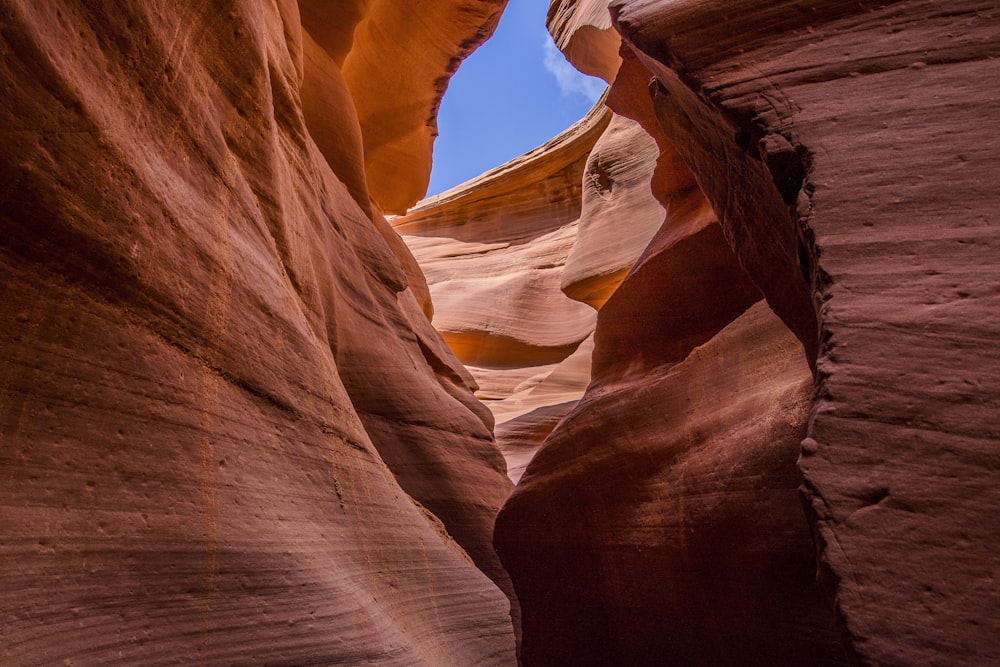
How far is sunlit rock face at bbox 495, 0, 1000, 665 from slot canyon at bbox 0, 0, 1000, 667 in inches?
0.4

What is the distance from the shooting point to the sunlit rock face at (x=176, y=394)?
6.88ft

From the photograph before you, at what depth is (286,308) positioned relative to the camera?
343cm

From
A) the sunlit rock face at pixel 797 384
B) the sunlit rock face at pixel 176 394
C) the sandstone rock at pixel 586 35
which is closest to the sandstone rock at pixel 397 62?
the sandstone rock at pixel 586 35

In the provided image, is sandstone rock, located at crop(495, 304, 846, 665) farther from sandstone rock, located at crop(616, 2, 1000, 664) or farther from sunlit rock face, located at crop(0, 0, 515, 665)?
sandstone rock, located at crop(616, 2, 1000, 664)

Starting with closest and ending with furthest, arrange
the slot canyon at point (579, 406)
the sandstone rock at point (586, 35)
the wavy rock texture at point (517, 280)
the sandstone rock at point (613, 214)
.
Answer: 1. the slot canyon at point (579, 406)
2. the sandstone rock at point (586, 35)
3. the sandstone rock at point (613, 214)
4. the wavy rock texture at point (517, 280)

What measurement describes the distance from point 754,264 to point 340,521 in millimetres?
2510

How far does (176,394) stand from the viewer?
2.53m

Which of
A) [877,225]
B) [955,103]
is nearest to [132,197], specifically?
[877,225]

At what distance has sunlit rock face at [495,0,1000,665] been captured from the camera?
1.91 meters

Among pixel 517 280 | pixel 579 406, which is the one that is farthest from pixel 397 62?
pixel 517 280

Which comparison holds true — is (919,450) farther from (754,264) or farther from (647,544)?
(647,544)

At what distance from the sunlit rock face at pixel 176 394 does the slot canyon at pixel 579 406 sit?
0.04 ft

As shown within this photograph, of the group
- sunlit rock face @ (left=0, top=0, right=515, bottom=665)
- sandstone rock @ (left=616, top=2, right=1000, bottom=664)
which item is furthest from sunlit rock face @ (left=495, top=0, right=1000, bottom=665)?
sunlit rock face @ (left=0, top=0, right=515, bottom=665)

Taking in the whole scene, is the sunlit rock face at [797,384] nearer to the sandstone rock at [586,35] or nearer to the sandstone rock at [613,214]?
the sandstone rock at [586,35]
